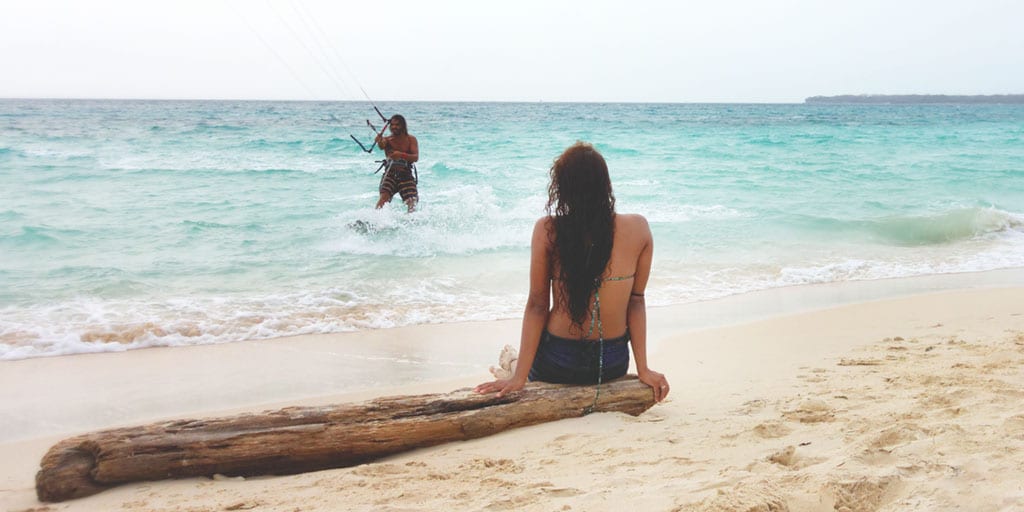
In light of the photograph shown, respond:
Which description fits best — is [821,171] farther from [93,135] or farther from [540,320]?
[93,135]

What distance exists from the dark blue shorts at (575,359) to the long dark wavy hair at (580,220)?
0.22 meters

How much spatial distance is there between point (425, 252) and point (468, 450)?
237 inches

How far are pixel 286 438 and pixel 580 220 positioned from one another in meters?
1.55

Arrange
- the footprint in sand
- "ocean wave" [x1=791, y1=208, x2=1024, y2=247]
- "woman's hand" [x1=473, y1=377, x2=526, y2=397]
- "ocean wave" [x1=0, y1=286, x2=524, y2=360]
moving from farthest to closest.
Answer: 1. "ocean wave" [x1=791, y1=208, x2=1024, y2=247]
2. "ocean wave" [x1=0, y1=286, x2=524, y2=360]
3. "woman's hand" [x1=473, y1=377, x2=526, y2=397]
4. the footprint in sand

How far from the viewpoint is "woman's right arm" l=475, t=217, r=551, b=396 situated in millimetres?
3016

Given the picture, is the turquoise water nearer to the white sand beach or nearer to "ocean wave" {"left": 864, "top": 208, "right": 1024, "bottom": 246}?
"ocean wave" {"left": 864, "top": 208, "right": 1024, "bottom": 246}

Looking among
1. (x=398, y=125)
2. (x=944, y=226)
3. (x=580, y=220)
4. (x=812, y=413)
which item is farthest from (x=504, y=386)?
(x=944, y=226)

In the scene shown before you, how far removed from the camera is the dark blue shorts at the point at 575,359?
10.5 ft

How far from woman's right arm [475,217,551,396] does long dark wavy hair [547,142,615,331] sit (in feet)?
0.17

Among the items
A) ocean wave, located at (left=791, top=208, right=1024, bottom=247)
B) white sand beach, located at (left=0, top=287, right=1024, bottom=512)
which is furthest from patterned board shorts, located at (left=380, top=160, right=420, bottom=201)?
ocean wave, located at (left=791, top=208, right=1024, bottom=247)

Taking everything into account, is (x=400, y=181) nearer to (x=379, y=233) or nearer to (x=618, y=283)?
(x=379, y=233)

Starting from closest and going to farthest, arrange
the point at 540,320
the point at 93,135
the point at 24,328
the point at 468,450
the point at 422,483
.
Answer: the point at 422,483
the point at 468,450
the point at 540,320
the point at 24,328
the point at 93,135

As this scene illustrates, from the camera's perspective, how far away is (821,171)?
17.9 m

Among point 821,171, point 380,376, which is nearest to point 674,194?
point 821,171
